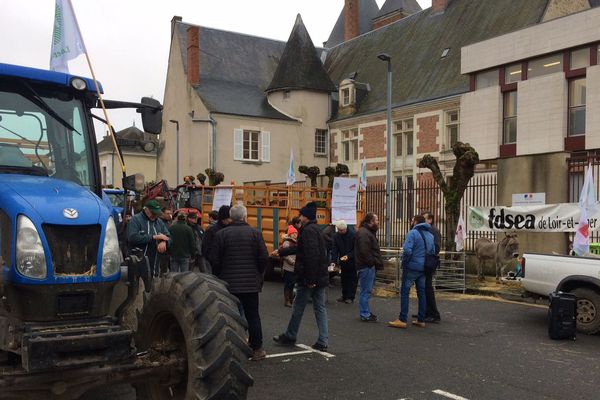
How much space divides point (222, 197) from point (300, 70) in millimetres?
22200

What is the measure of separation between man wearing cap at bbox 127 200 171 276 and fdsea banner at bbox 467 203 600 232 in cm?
868

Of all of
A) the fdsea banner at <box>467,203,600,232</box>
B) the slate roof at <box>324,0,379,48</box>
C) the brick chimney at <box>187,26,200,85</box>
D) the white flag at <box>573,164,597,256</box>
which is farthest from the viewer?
the slate roof at <box>324,0,379,48</box>

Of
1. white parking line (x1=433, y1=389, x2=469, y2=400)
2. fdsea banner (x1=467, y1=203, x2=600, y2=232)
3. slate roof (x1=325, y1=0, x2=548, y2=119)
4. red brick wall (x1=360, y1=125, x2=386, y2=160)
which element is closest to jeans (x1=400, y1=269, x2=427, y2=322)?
white parking line (x1=433, y1=389, x2=469, y2=400)

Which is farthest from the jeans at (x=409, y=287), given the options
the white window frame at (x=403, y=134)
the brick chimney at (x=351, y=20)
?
the brick chimney at (x=351, y=20)

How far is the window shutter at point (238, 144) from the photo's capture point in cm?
3419

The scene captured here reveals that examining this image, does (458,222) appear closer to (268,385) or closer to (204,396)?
(268,385)

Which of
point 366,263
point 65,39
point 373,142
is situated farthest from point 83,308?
point 373,142

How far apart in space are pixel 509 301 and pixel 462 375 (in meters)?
6.25

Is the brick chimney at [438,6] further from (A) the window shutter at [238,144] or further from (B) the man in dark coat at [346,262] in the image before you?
(B) the man in dark coat at [346,262]

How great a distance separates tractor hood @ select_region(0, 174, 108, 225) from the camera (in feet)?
12.5

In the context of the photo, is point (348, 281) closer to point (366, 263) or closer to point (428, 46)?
point (366, 263)

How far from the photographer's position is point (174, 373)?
4.07m

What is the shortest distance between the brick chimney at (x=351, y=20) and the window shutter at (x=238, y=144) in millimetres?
13974

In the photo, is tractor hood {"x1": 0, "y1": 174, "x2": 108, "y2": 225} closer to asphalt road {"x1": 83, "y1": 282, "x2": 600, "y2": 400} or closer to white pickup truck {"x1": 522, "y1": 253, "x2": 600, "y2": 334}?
asphalt road {"x1": 83, "y1": 282, "x2": 600, "y2": 400}
